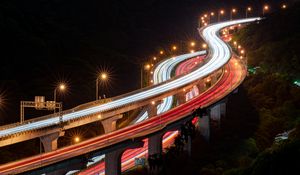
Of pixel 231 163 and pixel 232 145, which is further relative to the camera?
pixel 232 145

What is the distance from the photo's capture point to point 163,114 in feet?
280

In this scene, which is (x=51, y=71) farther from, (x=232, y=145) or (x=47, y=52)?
(x=232, y=145)

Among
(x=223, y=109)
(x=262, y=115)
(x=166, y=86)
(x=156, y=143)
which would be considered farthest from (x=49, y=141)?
(x=262, y=115)

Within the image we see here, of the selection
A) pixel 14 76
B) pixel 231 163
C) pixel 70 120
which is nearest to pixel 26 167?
pixel 70 120

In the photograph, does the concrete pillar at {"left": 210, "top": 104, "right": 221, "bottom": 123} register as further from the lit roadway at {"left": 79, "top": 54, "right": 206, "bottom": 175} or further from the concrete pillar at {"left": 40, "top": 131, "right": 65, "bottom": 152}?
the concrete pillar at {"left": 40, "top": 131, "right": 65, "bottom": 152}

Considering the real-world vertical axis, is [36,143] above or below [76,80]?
below

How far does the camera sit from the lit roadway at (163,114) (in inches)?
2431

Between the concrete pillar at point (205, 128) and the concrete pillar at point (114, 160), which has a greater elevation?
the concrete pillar at point (205, 128)

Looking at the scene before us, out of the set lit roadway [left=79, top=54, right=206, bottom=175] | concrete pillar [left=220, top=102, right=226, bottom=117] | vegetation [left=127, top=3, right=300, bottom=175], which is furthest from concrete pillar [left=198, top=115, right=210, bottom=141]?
concrete pillar [left=220, top=102, right=226, bottom=117]

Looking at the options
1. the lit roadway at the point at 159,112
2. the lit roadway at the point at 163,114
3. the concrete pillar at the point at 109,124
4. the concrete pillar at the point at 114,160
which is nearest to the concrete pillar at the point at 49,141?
the lit roadway at the point at 163,114

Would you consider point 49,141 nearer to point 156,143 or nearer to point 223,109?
point 156,143

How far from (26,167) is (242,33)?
11813cm

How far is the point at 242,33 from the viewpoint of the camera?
536ft

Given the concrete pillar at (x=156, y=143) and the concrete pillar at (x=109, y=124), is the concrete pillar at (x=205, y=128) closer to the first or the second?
the concrete pillar at (x=156, y=143)
